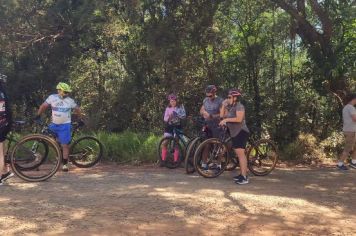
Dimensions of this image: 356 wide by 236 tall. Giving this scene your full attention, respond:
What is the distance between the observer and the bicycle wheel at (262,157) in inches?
378

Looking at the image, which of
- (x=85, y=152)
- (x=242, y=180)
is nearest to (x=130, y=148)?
(x=85, y=152)

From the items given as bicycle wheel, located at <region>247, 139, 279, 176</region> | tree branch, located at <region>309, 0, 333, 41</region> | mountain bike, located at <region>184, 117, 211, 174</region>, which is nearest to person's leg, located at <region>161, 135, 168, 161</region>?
mountain bike, located at <region>184, 117, 211, 174</region>

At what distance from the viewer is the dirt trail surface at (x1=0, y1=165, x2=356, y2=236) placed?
5.95 m

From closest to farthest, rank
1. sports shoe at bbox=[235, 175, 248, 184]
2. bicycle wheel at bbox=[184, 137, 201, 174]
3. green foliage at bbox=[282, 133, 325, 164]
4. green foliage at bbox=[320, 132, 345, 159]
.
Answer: sports shoe at bbox=[235, 175, 248, 184] < bicycle wheel at bbox=[184, 137, 201, 174] < green foliage at bbox=[282, 133, 325, 164] < green foliage at bbox=[320, 132, 345, 159]

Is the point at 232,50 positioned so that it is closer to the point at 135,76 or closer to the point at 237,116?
the point at 135,76

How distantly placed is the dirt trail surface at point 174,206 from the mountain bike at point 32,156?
232 mm

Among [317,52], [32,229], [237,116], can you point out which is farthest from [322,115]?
[32,229]

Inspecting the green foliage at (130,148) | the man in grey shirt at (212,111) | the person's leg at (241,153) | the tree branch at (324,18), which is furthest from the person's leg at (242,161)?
the tree branch at (324,18)

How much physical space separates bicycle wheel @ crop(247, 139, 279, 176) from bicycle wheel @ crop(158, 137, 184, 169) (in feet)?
5.28

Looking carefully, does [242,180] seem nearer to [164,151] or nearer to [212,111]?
[212,111]

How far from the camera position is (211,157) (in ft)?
30.3

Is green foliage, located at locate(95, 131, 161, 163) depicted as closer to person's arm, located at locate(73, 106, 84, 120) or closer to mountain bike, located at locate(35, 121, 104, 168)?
mountain bike, located at locate(35, 121, 104, 168)

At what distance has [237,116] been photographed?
8.67 m

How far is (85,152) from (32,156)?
208 cm
